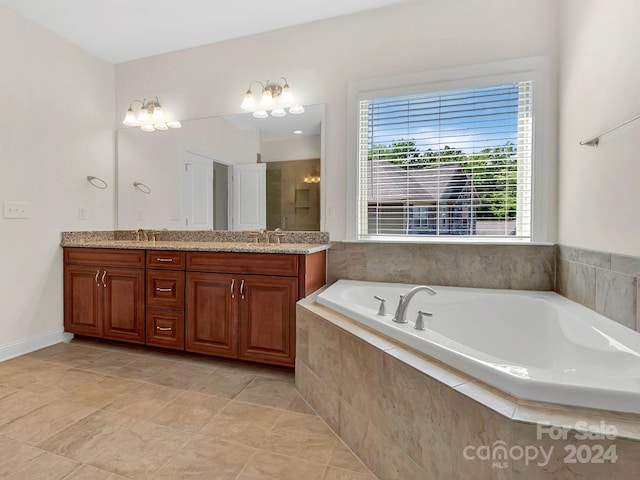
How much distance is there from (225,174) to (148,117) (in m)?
0.98

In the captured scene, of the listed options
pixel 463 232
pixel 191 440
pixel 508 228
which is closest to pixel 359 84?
pixel 463 232

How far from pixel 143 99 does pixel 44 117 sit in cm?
80

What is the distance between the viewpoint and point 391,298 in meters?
2.15

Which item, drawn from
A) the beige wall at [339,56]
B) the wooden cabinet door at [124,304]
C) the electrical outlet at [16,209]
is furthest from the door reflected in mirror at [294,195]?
the electrical outlet at [16,209]

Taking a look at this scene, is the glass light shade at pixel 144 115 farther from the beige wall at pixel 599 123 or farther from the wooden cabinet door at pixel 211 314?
the beige wall at pixel 599 123

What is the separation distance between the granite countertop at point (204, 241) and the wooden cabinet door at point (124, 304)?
0.22 metres

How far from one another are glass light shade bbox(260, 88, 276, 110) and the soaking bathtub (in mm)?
1515

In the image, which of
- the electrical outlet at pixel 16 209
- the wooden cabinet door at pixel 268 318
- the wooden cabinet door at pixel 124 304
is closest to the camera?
the wooden cabinet door at pixel 268 318

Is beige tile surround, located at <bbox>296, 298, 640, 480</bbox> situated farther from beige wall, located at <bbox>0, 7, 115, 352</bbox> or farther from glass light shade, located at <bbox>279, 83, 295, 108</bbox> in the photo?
beige wall, located at <bbox>0, 7, 115, 352</bbox>

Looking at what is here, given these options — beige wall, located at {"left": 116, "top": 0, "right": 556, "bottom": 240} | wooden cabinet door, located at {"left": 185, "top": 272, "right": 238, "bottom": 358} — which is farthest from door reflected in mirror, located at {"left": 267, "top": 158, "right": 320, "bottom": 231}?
wooden cabinet door, located at {"left": 185, "top": 272, "right": 238, "bottom": 358}

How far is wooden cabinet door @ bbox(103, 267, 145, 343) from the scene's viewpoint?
2.48m

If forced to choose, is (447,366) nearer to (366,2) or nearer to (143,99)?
(366,2)

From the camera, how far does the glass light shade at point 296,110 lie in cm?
258

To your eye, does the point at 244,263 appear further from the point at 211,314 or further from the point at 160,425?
the point at 160,425
